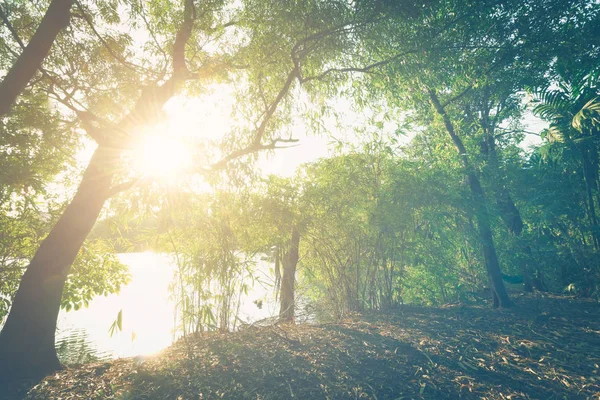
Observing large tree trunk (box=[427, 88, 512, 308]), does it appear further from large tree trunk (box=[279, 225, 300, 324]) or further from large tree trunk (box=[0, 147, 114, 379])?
large tree trunk (box=[0, 147, 114, 379])

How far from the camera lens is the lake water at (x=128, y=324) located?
25.3ft

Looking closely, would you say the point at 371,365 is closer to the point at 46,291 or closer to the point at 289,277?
the point at 289,277

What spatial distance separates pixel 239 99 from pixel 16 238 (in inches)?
166

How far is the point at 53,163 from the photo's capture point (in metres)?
5.58

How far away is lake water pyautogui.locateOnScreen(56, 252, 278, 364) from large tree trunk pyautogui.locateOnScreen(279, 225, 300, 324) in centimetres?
31

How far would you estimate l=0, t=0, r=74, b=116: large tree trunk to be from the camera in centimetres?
290

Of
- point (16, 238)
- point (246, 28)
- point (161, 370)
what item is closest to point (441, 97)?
A: point (246, 28)

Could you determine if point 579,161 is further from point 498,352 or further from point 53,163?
point 53,163

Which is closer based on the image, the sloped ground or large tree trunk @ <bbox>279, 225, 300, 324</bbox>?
the sloped ground

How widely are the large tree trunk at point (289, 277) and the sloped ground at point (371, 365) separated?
127 centimetres

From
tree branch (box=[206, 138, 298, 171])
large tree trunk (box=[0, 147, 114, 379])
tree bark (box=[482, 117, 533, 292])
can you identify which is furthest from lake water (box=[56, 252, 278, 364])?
tree bark (box=[482, 117, 533, 292])

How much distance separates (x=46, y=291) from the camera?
155 inches

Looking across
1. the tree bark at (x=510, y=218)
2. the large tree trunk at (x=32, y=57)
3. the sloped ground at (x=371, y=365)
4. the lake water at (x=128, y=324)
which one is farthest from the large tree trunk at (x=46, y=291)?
the tree bark at (x=510, y=218)

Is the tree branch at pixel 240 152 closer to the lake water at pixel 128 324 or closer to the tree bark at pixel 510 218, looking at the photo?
the lake water at pixel 128 324
